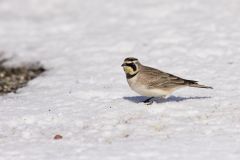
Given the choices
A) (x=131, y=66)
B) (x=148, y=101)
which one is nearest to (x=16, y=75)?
(x=148, y=101)

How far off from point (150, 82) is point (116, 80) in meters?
2.27

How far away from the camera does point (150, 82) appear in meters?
9.47

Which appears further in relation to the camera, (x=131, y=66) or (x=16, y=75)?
(x=16, y=75)

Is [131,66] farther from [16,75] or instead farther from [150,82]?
[16,75]

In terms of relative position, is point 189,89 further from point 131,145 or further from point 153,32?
point 153,32

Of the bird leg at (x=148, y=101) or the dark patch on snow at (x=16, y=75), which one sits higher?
the dark patch on snow at (x=16, y=75)

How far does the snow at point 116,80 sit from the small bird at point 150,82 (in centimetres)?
22

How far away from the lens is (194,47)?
13242 mm

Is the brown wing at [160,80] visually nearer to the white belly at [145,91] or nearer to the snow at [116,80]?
the white belly at [145,91]

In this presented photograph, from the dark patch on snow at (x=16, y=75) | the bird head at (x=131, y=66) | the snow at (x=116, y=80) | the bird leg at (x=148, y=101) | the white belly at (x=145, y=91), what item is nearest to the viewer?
the snow at (x=116, y=80)

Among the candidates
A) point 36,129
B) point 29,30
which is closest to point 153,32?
point 29,30

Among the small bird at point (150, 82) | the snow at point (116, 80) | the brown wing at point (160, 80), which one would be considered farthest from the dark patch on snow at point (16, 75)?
the brown wing at point (160, 80)

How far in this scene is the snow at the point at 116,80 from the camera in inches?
322

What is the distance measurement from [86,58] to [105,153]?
18.8 ft
